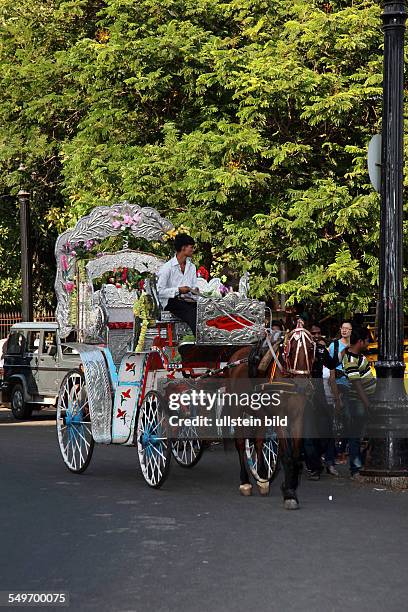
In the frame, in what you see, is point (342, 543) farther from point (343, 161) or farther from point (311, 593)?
point (343, 161)

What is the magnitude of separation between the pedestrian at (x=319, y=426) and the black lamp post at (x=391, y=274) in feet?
2.57

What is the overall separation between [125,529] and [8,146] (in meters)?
22.5

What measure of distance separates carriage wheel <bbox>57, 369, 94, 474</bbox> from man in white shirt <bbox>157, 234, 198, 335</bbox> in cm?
167

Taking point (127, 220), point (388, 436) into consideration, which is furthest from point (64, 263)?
point (388, 436)

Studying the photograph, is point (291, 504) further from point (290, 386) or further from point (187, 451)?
point (187, 451)

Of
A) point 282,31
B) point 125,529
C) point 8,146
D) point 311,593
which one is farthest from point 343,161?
point 311,593

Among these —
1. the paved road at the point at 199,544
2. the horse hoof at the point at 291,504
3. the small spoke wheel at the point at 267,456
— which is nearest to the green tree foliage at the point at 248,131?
the paved road at the point at 199,544

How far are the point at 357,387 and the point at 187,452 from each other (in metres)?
2.14

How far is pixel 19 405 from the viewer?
2489cm

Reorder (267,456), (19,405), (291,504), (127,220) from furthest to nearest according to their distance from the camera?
(19,405)
(127,220)
(267,456)
(291,504)

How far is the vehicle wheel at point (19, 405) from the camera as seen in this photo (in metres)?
24.8

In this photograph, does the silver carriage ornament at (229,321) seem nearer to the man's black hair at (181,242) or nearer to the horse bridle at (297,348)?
the man's black hair at (181,242)

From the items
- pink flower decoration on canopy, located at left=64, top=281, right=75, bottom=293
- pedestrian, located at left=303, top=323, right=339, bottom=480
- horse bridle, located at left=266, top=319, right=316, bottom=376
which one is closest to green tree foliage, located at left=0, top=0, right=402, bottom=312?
pedestrian, located at left=303, top=323, right=339, bottom=480

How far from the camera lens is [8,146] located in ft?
103
